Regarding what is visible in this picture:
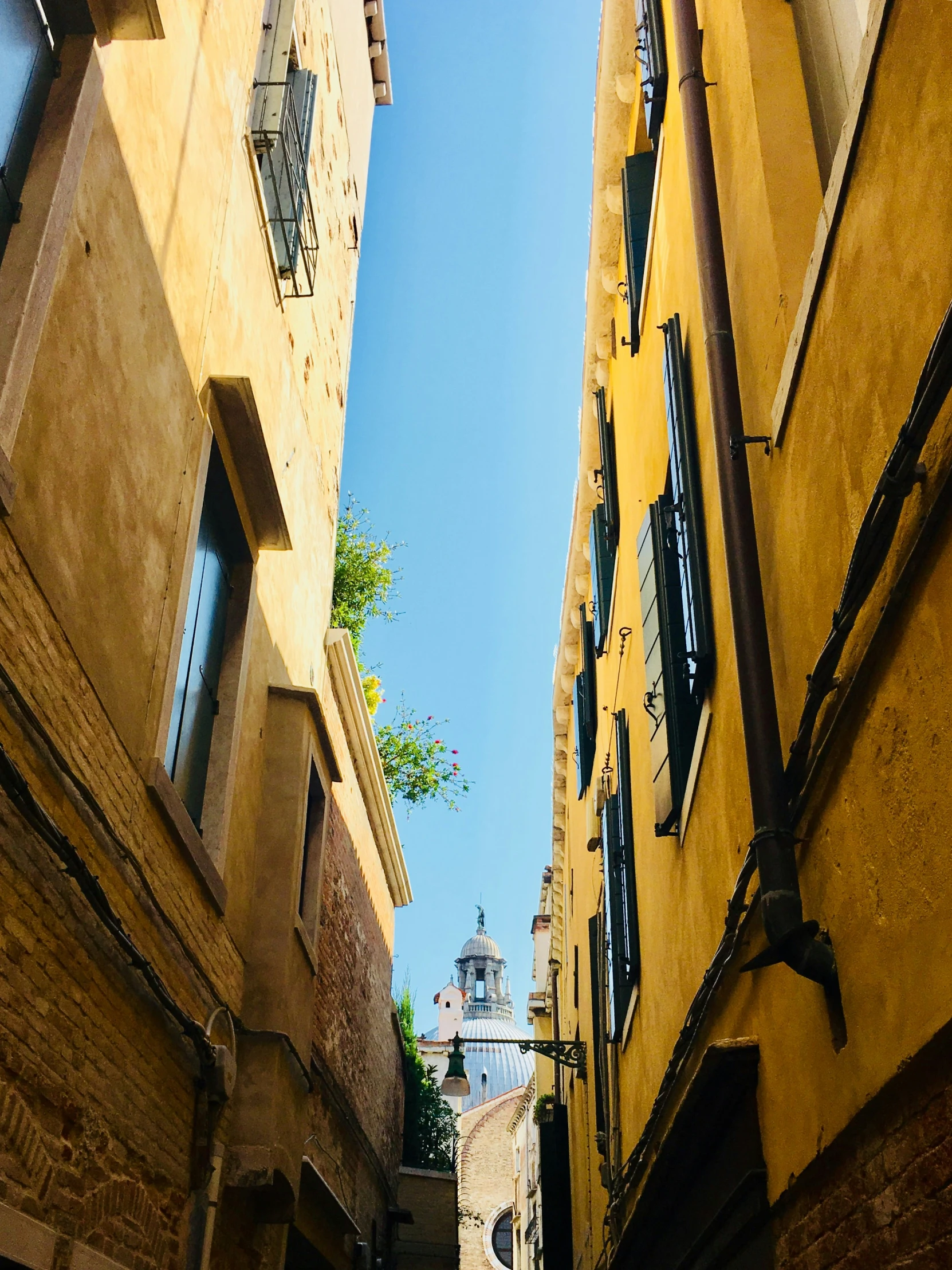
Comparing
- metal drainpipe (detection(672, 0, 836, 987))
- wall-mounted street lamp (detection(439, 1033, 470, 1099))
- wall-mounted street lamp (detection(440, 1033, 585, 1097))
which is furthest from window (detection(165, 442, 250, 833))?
wall-mounted street lamp (detection(439, 1033, 470, 1099))

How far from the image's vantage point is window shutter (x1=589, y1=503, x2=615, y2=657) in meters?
9.86

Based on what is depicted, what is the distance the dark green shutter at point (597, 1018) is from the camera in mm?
10164

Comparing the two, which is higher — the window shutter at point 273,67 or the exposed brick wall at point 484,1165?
the exposed brick wall at point 484,1165

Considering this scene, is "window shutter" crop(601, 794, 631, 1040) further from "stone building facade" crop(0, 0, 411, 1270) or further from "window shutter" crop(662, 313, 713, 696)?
"window shutter" crop(662, 313, 713, 696)

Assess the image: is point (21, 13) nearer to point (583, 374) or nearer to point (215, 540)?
point (215, 540)

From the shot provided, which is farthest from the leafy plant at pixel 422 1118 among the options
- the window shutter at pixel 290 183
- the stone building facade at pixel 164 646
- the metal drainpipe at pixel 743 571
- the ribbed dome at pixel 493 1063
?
the ribbed dome at pixel 493 1063

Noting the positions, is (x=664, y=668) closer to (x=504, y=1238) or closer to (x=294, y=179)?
(x=294, y=179)

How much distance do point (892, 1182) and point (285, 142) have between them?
707 cm

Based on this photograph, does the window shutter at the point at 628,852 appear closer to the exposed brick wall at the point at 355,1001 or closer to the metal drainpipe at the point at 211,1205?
the exposed brick wall at the point at 355,1001

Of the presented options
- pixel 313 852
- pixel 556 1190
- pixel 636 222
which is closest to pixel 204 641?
pixel 313 852

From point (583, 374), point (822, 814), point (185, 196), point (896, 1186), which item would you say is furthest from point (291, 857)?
point (583, 374)

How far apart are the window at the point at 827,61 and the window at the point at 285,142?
151 inches

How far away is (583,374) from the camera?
11219mm

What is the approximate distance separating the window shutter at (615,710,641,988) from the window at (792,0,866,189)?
14.9 ft
